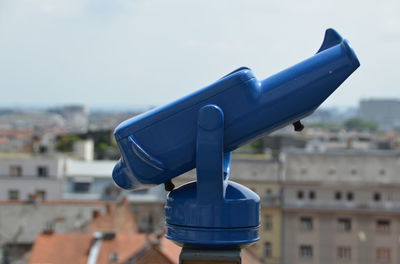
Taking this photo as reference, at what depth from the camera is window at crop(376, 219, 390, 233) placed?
49.0 m

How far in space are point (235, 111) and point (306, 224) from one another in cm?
4504

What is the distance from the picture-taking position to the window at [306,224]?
1939 inches

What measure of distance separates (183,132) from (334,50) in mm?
1282

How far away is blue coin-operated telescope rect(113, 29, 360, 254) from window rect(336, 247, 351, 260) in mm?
44597

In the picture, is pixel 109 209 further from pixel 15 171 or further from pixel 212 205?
pixel 212 205

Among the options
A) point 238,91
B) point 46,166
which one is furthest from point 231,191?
point 46,166

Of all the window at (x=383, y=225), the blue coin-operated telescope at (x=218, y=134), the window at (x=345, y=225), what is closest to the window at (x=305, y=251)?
the window at (x=345, y=225)

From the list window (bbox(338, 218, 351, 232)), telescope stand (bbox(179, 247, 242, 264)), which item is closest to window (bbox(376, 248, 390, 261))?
window (bbox(338, 218, 351, 232))

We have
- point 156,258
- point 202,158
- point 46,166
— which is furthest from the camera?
point 46,166

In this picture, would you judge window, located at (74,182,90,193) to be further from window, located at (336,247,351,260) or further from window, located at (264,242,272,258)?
window, located at (336,247,351,260)

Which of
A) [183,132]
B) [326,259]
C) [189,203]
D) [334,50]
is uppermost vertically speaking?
[334,50]

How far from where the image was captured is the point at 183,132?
5.34 m

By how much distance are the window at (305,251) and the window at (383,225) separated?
4.70 m

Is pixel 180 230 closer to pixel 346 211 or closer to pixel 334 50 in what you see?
pixel 334 50
